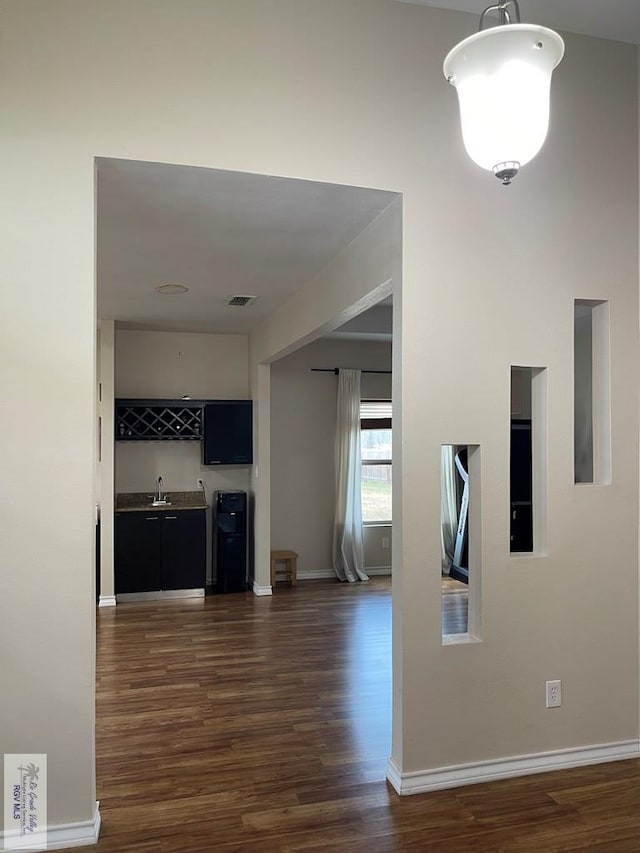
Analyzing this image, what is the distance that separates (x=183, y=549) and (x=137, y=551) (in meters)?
0.44

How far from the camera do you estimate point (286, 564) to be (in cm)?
728

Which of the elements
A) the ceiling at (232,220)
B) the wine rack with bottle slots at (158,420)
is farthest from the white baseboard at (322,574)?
the ceiling at (232,220)

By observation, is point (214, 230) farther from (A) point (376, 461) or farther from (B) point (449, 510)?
(B) point (449, 510)

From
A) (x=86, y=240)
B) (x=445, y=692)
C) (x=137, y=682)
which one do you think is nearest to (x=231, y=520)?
(x=137, y=682)

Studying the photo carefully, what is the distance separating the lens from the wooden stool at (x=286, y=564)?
280 inches

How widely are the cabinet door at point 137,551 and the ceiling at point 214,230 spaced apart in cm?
211

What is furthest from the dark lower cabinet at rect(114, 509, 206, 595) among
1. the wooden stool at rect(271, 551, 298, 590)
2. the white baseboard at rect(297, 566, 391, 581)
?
the white baseboard at rect(297, 566, 391, 581)

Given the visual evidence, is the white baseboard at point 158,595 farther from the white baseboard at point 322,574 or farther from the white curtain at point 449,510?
the white curtain at point 449,510

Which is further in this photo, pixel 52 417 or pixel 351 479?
pixel 351 479

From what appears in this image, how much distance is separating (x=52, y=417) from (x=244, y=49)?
5.58ft

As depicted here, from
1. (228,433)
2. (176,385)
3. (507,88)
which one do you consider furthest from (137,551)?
(507,88)

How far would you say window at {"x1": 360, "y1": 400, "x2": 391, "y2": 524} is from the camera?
7922 millimetres

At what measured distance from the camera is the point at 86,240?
102 inches

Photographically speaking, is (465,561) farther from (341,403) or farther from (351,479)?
(341,403)
